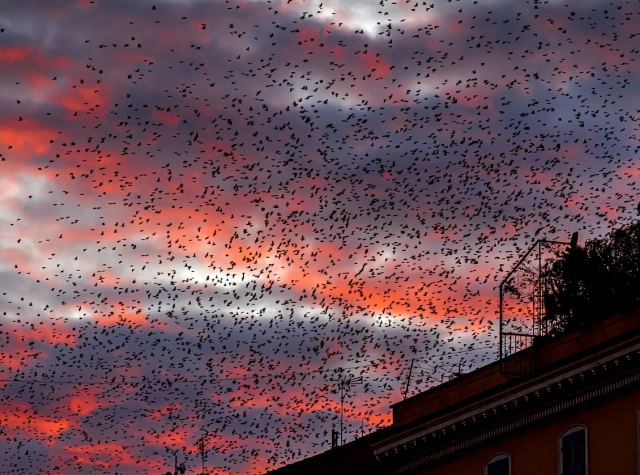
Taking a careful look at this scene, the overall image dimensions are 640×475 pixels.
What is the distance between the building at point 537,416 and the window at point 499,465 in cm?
3

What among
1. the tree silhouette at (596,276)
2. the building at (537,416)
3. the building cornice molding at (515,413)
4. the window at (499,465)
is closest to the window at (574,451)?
the building at (537,416)

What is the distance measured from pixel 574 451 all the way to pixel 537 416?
1.86 metres

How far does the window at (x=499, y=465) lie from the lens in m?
48.0

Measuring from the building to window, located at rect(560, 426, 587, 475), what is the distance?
3cm

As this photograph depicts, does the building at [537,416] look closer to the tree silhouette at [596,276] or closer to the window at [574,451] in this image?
the window at [574,451]

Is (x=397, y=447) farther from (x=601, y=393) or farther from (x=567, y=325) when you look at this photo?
(x=567, y=325)

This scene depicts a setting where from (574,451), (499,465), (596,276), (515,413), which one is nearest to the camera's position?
(574,451)

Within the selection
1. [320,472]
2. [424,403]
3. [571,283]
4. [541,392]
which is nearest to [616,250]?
[571,283]

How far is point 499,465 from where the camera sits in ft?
159

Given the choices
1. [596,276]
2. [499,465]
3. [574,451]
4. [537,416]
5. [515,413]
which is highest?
[596,276]

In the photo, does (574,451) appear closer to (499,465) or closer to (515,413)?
(515,413)

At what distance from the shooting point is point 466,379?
2010 inches

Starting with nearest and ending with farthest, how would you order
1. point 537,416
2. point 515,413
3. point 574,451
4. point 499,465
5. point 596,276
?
1. point 574,451
2. point 537,416
3. point 515,413
4. point 499,465
5. point 596,276

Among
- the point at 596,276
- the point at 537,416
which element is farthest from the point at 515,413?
the point at 596,276
